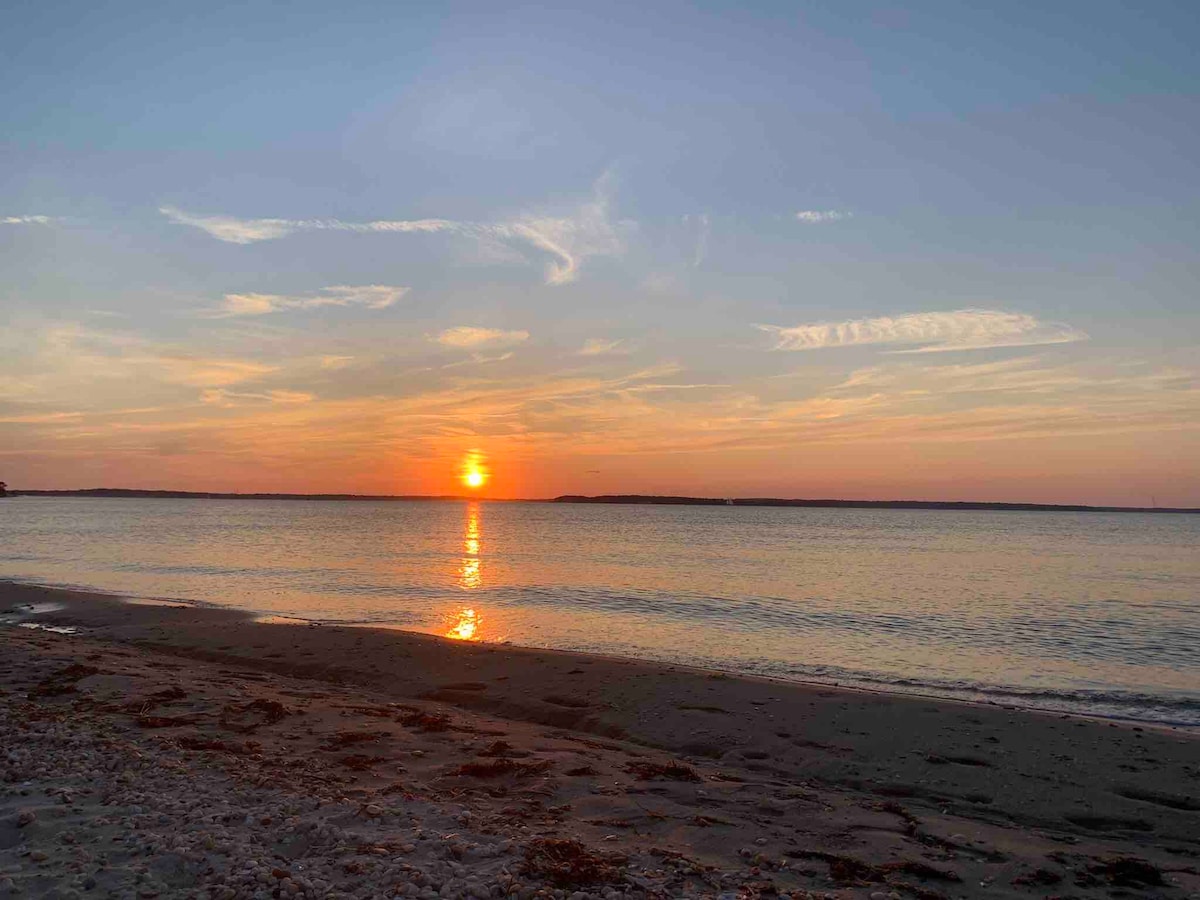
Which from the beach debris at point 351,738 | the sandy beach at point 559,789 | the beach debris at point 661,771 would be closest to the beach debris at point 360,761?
the sandy beach at point 559,789

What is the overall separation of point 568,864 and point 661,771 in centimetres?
353

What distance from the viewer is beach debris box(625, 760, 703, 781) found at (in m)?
9.55

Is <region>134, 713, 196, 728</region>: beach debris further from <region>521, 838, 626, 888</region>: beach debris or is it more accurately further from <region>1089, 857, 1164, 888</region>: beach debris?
<region>1089, 857, 1164, 888</region>: beach debris

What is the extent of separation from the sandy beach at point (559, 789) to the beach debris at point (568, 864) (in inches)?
1.2

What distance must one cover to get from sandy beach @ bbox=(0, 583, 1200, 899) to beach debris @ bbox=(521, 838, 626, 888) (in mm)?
30

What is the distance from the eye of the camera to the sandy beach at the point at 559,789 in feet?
21.0

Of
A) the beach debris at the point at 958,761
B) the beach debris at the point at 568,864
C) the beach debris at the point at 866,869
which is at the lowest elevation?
the beach debris at the point at 958,761

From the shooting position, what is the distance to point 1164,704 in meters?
15.5

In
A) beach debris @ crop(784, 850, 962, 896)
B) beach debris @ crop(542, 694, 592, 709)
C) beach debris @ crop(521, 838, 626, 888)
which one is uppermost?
beach debris @ crop(521, 838, 626, 888)

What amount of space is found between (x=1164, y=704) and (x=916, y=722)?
20.8 feet

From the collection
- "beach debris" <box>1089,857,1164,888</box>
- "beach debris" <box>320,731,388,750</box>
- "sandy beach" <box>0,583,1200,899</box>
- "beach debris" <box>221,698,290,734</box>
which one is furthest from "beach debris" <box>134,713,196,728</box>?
"beach debris" <box>1089,857,1164,888</box>

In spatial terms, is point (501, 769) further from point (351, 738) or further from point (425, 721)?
point (425, 721)

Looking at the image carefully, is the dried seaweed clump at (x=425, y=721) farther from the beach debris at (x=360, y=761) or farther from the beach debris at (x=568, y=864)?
the beach debris at (x=568, y=864)

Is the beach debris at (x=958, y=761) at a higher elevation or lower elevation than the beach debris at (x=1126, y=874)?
lower
